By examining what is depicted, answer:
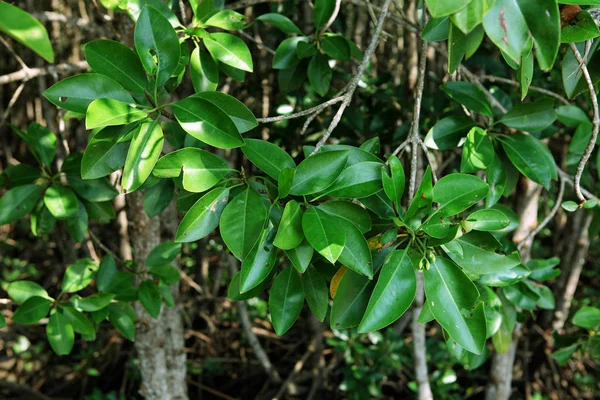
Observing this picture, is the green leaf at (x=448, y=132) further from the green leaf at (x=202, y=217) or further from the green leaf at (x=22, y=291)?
the green leaf at (x=22, y=291)

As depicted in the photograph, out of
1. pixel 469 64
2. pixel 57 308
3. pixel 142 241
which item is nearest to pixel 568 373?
pixel 469 64

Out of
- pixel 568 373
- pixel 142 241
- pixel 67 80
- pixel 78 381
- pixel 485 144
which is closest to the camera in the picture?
pixel 67 80

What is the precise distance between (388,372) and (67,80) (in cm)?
170

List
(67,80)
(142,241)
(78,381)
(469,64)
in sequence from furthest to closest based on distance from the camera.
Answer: (78,381) < (469,64) < (142,241) < (67,80)

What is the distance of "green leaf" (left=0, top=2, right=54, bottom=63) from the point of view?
0.49 metres

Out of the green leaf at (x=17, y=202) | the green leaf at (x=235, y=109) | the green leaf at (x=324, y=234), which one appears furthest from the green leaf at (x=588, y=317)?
the green leaf at (x=17, y=202)

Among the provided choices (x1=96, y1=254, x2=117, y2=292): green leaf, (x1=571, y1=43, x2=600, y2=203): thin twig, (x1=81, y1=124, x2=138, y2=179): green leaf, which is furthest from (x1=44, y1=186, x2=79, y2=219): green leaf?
(x1=571, y1=43, x2=600, y2=203): thin twig

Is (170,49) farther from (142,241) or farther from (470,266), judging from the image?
(142,241)

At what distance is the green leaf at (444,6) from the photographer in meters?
0.56

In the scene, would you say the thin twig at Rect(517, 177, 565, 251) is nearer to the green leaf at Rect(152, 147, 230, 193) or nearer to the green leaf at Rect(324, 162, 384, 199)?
the green leaf at Rect(324, 162, 384, 199)

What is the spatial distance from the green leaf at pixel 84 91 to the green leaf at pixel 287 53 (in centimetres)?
46

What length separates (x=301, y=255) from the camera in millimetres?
787

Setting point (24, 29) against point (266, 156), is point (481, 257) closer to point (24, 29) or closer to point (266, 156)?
point (266, 156)

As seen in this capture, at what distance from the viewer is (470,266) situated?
2.84 ft
